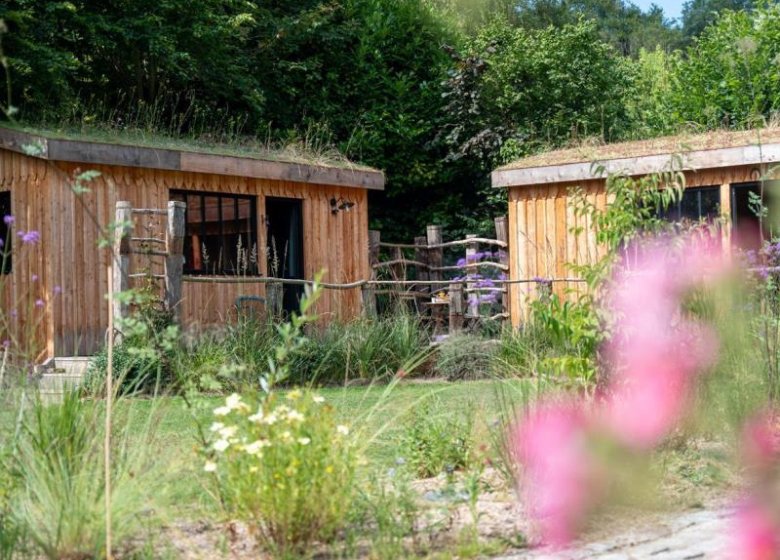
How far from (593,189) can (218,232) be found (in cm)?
467

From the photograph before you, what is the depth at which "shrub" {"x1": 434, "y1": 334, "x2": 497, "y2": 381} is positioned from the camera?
10055 millimetres

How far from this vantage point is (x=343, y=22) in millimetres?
21578

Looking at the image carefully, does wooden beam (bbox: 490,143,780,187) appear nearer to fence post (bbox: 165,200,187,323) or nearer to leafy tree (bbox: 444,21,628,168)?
fence post (bbox: 165,200,187,323)

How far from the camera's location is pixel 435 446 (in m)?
4.83

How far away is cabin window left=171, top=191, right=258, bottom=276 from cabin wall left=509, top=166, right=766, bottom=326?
339 centimetres

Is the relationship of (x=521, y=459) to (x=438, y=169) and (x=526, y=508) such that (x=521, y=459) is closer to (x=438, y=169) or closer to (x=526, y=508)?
(x=526, y=508)

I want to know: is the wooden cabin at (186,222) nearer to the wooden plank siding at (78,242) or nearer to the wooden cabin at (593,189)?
the wooden plank siding at (78,242)

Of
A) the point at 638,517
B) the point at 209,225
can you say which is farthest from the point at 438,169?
the point at 638,517

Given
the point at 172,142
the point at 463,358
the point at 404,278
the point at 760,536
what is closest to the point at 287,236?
the point at 404,278

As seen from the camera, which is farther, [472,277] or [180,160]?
[472,277]

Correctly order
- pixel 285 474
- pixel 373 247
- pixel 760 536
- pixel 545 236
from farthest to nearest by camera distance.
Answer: pixel 373 247 → pixel 545 236 → pixel 285 474 → pixel 760 536

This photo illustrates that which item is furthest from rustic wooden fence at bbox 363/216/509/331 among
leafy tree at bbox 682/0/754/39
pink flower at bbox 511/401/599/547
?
leafy tree at bbox 682/0/754/39

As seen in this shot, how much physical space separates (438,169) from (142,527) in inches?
667

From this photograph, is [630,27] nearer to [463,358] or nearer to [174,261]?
[463,358]
